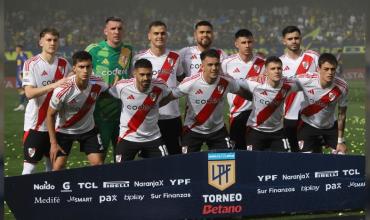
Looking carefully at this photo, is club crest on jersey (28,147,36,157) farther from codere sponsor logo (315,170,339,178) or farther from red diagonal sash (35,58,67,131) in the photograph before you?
codere sponsor logo (315,170,339,178)

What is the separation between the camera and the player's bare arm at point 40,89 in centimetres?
836

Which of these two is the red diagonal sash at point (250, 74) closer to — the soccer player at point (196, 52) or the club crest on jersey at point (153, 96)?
the soccer player at point (196, 52)

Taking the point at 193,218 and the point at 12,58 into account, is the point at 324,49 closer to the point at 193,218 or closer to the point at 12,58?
the point at 12,58

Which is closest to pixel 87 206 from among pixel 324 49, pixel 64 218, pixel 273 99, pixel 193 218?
pixel 64 218

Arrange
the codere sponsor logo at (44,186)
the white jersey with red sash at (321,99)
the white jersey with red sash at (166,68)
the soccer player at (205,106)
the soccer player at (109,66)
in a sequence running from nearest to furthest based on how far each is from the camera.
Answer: the codere sponsor logo at (44,186) < the soccer player at (205,106) < the soccer player at (109,66) < the white jersey with red sash at (166,68) < the white jersey with red sash at (321,99)

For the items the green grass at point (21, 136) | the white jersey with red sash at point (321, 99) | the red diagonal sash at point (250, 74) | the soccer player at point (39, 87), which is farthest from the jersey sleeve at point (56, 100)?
the white jersey with red sash at point (321, 99)

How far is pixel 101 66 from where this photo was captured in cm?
910

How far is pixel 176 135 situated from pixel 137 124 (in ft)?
3.00

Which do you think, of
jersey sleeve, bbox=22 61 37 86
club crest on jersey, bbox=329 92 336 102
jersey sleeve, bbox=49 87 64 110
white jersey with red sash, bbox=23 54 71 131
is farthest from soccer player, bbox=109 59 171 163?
club crest on jersey, bbox=329 92 336 102

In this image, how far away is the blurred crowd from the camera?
118 ft

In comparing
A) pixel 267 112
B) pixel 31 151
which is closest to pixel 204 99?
pixel 267 112

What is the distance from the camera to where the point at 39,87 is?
891 centimetres

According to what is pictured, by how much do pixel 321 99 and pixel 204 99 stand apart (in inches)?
57.9

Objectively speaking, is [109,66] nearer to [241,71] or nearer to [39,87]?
[39,87]
